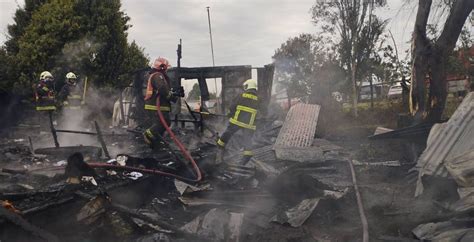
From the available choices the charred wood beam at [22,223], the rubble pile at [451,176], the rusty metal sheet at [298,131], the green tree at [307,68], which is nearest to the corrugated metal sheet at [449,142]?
the rubble pile at [451,176]

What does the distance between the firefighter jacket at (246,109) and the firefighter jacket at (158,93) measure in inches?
49.4

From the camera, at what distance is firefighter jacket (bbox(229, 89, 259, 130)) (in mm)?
7770

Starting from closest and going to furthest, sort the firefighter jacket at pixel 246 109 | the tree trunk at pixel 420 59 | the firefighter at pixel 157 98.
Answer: the firefighter at pixel 157 98, the firefighter jacket at pixel 246 109, the tree trunk at pixel 420 59

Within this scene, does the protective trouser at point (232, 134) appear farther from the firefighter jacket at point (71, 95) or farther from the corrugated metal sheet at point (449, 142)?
the firefighter jacket at point (71, 95)

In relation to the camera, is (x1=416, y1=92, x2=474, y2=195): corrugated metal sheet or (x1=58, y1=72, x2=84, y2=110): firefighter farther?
(x1=58, y1=72, x2=84, y2=110): firefighter

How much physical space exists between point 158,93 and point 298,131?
516 cm

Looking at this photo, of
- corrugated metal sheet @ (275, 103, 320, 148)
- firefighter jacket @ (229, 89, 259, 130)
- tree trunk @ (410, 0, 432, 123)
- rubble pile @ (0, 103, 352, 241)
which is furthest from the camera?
corrugated metal sheet @ (275, 103, 320, 148)

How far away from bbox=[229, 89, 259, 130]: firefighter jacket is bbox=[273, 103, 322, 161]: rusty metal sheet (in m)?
1.30

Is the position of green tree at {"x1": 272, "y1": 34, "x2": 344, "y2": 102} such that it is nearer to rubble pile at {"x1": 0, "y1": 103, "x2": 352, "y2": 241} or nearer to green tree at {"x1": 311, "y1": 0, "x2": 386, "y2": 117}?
green tree at {"x1": 311, "y1": 0, "x2": 386, "y2": 117}

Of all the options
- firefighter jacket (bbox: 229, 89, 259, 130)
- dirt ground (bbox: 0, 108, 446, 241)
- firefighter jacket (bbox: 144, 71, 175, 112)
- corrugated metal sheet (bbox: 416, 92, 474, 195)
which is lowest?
dirt ground (bbox: 0, 108, 446, 241)

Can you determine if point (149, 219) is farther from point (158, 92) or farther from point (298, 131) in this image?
point (298, 131)

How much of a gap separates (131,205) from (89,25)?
15.4m

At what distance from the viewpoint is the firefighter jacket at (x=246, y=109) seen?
7.77m

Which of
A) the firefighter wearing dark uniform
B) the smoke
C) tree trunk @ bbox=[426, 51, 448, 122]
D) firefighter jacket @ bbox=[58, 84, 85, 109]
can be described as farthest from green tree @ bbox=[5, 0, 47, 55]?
tree trunk @ bbox=[426, 51, 448, 122]
